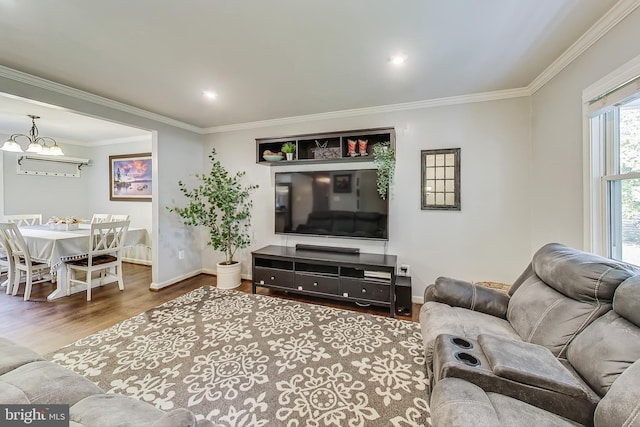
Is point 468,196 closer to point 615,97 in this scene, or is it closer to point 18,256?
point 615,97

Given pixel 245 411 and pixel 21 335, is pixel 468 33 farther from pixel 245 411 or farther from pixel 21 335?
pixel 21 335

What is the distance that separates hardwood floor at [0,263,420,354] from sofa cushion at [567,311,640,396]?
5.45ft

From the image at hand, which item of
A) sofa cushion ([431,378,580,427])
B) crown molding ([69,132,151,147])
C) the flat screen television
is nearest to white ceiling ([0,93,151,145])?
crown molding ([69,132,151,147])

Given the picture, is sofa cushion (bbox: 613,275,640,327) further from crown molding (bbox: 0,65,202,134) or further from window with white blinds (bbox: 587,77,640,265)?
crown molding (bbox: 0,65,202,134)

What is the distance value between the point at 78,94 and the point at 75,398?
3.18 m

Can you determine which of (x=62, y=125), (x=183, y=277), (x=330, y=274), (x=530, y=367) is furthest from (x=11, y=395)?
(x=62, y=125)

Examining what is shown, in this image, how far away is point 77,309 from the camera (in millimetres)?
2951

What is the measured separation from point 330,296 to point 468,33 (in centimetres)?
273

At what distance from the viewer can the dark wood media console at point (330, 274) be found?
2.80 metres

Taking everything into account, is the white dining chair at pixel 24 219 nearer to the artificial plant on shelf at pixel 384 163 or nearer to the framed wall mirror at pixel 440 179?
the artificial plant on shelf at pixel 384 163

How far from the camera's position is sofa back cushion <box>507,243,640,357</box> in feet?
4.20

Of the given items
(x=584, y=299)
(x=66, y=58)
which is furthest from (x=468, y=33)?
(x=66, y=58)

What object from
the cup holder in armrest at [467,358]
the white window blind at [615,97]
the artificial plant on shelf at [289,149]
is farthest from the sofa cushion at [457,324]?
the artificial plant on shelf at [289,149]

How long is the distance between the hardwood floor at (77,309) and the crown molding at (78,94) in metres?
2.39
